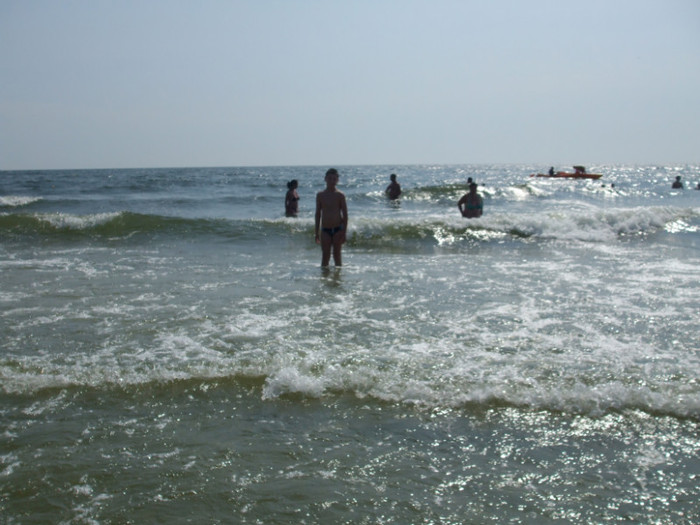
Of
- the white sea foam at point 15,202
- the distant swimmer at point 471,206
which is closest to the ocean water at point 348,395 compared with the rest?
the distant swimmer at point 471,206

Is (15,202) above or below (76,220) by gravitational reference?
above

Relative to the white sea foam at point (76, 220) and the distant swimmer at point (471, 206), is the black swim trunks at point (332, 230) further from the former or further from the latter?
the white sea foam at point (76, 220)

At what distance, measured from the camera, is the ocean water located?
2.81 metres

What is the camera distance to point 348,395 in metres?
4.05

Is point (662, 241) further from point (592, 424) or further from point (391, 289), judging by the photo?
point (592, 424)

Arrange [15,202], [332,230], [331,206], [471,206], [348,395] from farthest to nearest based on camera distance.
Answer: [15,202]
[471,206]
[332,230]
[331,206]
[348,395]

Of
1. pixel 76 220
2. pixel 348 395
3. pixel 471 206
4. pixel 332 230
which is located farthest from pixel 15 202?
pixel 348 395

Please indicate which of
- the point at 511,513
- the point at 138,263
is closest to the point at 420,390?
the point at 511,513

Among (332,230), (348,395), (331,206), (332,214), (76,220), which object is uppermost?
(331,206)

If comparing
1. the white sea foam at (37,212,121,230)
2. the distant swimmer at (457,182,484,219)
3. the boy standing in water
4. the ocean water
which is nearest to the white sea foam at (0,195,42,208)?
the white sea foam at (37,212,121,230)

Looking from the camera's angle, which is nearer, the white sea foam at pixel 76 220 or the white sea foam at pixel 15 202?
the white sea foam at pixel 76 220

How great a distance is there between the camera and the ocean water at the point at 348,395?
2.81 m

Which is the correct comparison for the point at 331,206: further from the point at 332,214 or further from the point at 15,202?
the point at 15,202

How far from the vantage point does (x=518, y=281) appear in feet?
27.9
